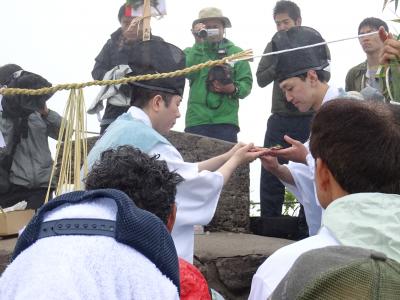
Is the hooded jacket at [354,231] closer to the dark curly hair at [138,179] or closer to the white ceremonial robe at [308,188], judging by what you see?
the dark curly hair at [138,179]

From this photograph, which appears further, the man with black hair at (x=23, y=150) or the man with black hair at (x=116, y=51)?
the man with black hair at (x=23, y=150)

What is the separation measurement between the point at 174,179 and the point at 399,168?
2.20ft

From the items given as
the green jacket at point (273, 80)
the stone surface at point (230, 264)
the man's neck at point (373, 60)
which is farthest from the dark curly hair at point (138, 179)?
the man's neck at point (373, 60)

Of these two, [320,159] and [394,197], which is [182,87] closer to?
[320,159]

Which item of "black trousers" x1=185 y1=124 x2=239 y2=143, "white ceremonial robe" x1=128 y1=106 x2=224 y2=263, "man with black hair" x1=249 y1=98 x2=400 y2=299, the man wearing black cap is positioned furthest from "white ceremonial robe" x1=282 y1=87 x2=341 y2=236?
"man with black hair" x1=249 y1=98 x2=400 y2=299

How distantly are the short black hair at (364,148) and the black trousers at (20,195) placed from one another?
12.9 ft

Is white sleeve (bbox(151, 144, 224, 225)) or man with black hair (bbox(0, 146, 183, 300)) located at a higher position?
man with black hair (bbox(0, 146, 183, 300))

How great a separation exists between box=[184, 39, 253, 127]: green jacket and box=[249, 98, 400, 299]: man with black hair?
3.54 meters

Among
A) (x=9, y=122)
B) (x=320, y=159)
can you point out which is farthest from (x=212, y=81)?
(x=320, y=159)

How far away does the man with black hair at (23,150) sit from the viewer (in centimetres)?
572

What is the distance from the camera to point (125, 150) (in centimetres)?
224

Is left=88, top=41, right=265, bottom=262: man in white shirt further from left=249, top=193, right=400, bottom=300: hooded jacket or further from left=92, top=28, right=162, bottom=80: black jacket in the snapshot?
left=249, top=193, right=400, bottom=300: hooded jacket

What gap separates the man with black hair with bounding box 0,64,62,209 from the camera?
18.8 feet

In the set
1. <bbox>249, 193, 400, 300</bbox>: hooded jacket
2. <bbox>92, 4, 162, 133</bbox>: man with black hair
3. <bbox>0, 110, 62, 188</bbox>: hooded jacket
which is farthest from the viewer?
<bbox>0, 110, 62, 188</bbox>: hooded jacket
